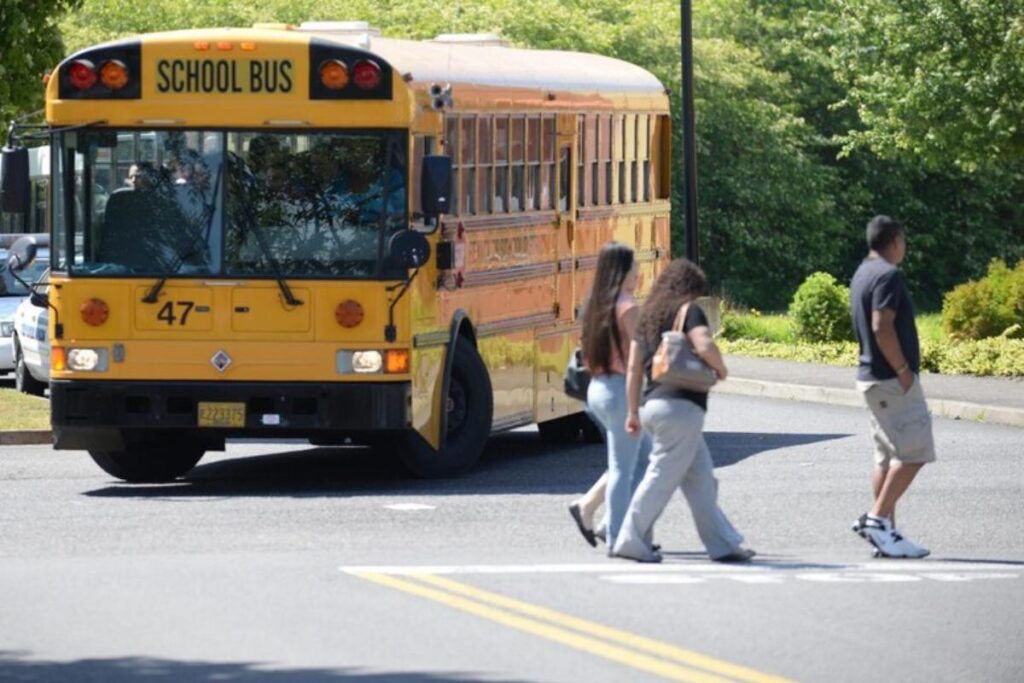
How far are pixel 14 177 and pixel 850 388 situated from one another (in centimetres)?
1180

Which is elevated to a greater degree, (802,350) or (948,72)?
(948,72)

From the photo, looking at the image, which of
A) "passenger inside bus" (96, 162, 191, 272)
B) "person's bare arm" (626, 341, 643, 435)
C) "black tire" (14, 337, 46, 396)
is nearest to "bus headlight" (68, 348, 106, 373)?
"passenger inside bus" (96, 162, 191, 272)

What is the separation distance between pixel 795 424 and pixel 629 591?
472 inches

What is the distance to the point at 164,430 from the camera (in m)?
17.9

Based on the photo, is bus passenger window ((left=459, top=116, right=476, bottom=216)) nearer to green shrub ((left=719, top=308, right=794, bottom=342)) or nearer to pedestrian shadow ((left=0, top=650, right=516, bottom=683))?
pedestrian shadow ((left=0, top=650, right=516, bottom=683))

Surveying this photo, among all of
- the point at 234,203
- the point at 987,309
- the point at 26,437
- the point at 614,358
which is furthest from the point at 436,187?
the point at 987,309

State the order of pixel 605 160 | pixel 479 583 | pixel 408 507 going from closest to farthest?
1. pixel 479 583
2. pixel 408 507
3. pixel 605 160

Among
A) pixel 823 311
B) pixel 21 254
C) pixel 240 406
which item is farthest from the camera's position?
pixel 823 311

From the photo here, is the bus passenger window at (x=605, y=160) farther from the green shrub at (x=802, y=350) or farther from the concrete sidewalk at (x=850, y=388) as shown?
the green shrub at (x=802, y=350)

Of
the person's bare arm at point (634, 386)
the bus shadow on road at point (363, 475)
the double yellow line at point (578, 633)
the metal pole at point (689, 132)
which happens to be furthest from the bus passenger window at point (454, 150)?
the metal pole at point (689, 132)

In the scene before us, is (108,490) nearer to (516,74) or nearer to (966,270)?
(516,74)

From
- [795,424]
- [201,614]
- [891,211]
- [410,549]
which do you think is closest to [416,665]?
[201,614]

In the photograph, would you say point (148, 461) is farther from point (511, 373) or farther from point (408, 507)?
point (408, 507)

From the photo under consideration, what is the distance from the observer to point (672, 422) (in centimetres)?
1300
